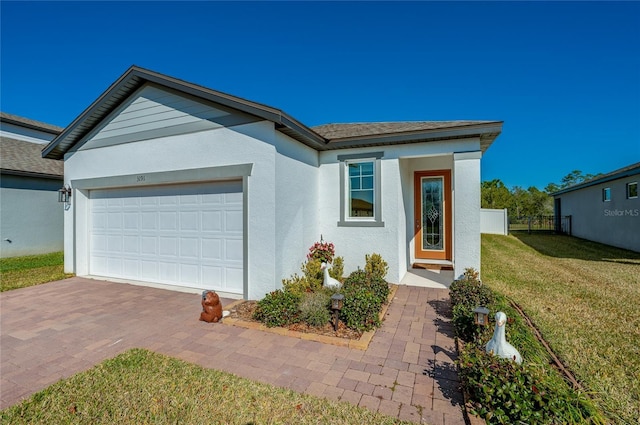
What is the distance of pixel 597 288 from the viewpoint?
22.5 ft

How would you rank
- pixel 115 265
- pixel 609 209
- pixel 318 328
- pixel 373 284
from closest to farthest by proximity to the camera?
pixel 318 328, pixel 373 284, pixel 115 265, pixel 609 209

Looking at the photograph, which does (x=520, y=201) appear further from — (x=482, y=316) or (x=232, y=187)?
(x=232, y=187)

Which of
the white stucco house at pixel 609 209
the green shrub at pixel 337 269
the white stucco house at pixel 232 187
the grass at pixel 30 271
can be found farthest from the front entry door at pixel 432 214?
the grass at pixel 30 271

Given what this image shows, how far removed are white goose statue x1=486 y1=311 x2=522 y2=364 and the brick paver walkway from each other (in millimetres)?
579

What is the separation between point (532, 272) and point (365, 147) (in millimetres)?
6436

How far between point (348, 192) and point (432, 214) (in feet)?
10.7

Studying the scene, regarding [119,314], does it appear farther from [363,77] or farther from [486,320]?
[363,77]

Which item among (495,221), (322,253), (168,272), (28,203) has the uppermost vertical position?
(28,203)

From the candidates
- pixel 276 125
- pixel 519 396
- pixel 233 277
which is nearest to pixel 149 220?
pixel 233 277

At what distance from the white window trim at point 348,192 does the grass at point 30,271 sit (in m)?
8.29

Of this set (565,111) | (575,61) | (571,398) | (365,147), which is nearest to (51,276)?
(365,147)

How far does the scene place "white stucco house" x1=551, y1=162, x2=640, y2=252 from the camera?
12.5 metres

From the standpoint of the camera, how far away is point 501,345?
297 centimetres

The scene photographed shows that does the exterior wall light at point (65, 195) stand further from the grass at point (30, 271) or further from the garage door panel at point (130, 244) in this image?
the garage door panel at point (130, 244)
